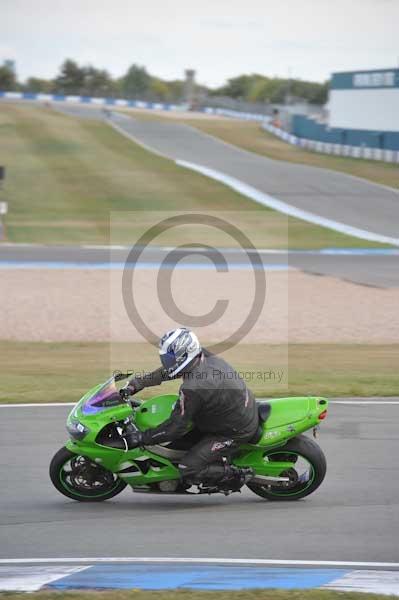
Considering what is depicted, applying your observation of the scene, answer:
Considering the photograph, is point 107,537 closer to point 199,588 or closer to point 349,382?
point 199,588

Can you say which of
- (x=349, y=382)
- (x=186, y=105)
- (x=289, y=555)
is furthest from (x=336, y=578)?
(x=186, y=105)

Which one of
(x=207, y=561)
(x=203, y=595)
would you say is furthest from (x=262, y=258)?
(x=203, y=595)

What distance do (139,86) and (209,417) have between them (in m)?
170

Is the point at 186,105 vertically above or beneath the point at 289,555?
above

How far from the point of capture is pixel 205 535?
709cm

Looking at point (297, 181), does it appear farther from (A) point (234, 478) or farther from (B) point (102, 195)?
(A) point (234, 478)

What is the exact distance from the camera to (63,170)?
151 feet

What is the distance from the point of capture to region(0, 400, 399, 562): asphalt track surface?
6.81m

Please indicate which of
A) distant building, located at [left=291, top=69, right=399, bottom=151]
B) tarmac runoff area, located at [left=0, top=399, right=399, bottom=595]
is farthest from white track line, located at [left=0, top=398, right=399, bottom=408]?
distant building, located at [left=291, top=69, right=399, bottom=151]

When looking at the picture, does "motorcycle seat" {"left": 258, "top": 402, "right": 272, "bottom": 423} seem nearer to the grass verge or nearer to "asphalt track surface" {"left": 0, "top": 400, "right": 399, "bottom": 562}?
"asphalt track surface" {"left": 0, "top": 400, "right": 399, "bottom": 562}

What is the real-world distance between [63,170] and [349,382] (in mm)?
35554

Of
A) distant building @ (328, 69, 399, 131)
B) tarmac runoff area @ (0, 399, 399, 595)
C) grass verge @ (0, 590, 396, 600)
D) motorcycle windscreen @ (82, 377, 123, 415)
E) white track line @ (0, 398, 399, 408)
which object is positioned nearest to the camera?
grass verge @ (0, 590, 396, 600)

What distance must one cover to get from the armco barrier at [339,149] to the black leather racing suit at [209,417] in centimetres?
3753

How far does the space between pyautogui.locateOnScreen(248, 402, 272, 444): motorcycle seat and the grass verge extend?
6.87 ft
